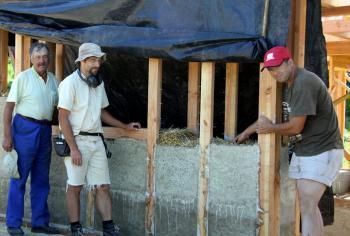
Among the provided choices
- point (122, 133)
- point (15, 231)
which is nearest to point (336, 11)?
point (122, 133)

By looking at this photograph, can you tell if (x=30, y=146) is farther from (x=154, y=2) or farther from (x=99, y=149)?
(x=154, y=2)

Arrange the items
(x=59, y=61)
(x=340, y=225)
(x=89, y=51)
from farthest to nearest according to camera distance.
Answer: (x=340, y=225) < (x=59, y=61) < (x=89, y=51)

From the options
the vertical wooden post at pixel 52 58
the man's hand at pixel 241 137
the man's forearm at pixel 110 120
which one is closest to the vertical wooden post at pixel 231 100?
the man's hand at pixel 241 137

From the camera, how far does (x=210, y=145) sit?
4.44 m

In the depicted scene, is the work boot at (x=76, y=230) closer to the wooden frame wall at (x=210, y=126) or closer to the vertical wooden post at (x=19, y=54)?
the wooden frame wall at (x=210, y=126)

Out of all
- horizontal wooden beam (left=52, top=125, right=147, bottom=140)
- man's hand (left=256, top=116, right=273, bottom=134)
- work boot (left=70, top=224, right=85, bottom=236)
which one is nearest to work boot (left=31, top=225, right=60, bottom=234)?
work boot (left=70, top=224, right=85, bottom=236)

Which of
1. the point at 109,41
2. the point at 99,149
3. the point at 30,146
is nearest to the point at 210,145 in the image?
the point at 99,149

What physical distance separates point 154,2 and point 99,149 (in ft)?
4.45

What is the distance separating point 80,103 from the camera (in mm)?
4422

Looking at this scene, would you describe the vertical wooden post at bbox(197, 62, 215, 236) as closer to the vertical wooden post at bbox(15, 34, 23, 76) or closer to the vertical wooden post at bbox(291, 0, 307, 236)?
the vertical wooden post at bbox(291, 0, 307, 236)

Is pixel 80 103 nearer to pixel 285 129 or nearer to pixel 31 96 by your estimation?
pixel 31 96

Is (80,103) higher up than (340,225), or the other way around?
(80,103)

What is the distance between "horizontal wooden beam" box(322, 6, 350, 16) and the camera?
619 centimetres

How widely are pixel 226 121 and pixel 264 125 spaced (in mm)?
493
